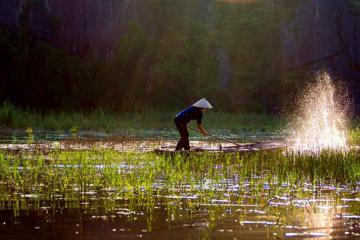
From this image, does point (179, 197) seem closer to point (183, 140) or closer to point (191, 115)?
point (183, 140)

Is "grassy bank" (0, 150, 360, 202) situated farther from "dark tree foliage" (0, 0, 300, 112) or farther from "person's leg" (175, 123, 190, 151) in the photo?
"dark tree foliage" (0, 0, 300, 112)

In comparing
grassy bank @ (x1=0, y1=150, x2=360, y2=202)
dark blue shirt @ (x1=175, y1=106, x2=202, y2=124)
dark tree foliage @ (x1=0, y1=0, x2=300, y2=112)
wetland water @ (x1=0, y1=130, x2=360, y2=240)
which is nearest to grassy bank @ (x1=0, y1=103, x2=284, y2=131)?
dark tree foliage @ (x1=0, y1=0, x2=300, y2=112)

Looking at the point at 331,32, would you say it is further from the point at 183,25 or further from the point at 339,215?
the point at 339,215

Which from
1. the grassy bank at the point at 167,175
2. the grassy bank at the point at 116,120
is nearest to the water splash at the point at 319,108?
the grassy bank at the point at 116,120

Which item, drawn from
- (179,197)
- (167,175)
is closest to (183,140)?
(167,175)

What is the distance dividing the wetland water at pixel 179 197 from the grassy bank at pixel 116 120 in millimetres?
12433

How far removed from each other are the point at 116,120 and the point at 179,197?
2015cm

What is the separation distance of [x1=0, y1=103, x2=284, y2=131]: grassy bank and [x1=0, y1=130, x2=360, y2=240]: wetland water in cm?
1243

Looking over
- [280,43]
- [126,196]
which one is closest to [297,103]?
[280,43]

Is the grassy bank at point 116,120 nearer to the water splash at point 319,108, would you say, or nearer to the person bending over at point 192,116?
the water splash at point 319,108

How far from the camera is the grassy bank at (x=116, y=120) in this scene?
91.3ft

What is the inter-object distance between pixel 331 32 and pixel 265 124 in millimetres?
9697

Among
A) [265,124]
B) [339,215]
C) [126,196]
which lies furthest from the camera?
[265,124]

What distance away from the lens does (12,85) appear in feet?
109
